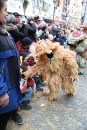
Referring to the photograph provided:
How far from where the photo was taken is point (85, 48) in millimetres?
5785

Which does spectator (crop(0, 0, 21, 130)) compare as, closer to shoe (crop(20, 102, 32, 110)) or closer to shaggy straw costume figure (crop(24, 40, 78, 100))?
shoe (crop(20, 102, 32, 110))

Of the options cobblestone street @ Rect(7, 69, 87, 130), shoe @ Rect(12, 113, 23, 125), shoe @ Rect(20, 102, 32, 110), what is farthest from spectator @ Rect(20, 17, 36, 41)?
shoe @ Rect(12, 113, 23, 125)

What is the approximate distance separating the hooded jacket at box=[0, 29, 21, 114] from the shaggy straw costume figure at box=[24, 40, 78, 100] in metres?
1.32

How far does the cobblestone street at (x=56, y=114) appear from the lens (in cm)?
282

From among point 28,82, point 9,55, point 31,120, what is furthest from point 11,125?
point 9,55

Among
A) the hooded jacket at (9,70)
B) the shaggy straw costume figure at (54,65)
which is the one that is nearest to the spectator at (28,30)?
the shaggy straw costume figure at (54,65)

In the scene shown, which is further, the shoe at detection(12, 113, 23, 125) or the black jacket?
the black jacket

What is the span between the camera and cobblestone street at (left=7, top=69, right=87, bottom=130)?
9.25 feet

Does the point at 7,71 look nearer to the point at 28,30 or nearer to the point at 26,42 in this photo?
the point at 26,42

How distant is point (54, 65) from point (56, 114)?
889mm

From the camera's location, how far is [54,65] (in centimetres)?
348

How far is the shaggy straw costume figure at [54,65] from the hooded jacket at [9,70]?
4.32 feet

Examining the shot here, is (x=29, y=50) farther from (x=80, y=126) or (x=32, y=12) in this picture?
(x=32, y=12)

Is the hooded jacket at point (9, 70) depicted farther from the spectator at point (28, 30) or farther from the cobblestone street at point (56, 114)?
the spectator at point (28, 30)
